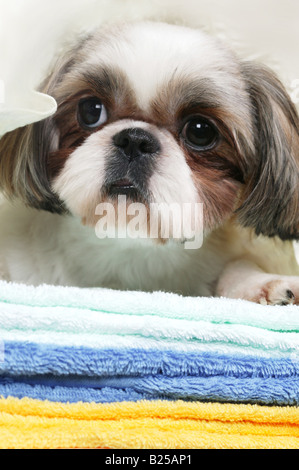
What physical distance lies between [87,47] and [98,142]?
0.33 metres

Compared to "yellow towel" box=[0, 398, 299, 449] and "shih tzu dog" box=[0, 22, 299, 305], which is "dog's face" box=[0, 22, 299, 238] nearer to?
"shih tzu dog" box=[0, 22, 299, 305]

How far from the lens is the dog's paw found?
134 cm

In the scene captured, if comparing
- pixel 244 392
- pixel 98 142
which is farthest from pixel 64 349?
pixel 98 142

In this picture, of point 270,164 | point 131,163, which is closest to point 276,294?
point 270,164

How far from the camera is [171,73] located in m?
1.33

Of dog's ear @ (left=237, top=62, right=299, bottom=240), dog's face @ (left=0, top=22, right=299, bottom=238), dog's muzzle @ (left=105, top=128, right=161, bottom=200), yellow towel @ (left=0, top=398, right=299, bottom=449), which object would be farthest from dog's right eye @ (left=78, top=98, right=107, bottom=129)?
yellow towel @ (left=0, top=398, right=299, bottom=449)

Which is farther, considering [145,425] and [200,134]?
[200,134]

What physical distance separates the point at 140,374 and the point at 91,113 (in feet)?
2.39

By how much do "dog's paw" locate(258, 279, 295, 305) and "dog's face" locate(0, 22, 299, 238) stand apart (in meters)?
0.20

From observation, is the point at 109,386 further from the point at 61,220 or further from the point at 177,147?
the point at 61,220

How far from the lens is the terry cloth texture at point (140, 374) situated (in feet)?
2.91

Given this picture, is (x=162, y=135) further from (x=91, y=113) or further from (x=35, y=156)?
(x=35, y=156)

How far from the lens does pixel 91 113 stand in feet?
4.70

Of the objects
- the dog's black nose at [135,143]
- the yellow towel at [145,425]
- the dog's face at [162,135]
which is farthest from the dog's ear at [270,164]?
the yellow towel at [145,425]
